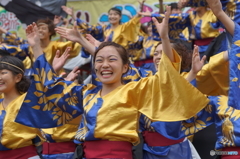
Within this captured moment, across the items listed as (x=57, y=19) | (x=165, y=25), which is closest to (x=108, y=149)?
(x=165, y=25)

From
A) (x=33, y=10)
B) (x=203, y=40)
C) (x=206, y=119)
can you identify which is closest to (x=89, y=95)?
(x=206, y=119)

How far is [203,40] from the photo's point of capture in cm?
474

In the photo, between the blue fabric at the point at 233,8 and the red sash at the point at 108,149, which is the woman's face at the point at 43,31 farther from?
the red sash at the point at 108,149

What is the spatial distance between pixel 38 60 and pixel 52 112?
1.26 feet

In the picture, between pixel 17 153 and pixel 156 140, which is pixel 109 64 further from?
pixel 17 153

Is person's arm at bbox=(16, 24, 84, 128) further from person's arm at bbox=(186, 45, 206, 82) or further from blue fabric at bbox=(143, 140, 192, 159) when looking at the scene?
person's arm at bbox=(186, 45, 206, 82)

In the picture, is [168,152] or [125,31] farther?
[125,31]

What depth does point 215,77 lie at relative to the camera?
8.63 feet

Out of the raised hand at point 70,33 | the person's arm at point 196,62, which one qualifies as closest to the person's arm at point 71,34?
the raised hand at point 70,33

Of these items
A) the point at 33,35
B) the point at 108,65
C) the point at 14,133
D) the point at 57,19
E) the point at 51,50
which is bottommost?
the point at 14,133

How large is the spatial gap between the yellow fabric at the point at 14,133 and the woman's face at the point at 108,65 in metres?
0.77

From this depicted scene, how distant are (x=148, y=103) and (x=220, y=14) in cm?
69

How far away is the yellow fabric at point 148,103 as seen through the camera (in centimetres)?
215

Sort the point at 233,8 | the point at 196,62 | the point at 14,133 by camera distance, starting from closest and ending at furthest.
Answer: the point at 196,62 → the point at 14,133 → the point at 233,8
